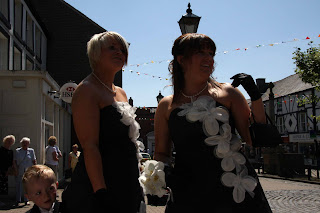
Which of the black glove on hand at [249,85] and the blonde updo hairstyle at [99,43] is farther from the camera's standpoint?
the blonde updo hairstyle at [99,43]

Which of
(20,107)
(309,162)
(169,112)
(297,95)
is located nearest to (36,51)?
(20,107)

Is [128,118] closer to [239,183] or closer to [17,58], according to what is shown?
[239,183]

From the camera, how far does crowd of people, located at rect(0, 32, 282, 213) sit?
2490mm

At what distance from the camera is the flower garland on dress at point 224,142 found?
8.05 feet

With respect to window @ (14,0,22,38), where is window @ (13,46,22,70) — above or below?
below

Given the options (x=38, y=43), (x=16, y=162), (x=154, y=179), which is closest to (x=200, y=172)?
(x=154, y=179)

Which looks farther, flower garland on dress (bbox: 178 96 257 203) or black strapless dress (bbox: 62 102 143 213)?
black strapless dress (bbox: 62 102 143 213)

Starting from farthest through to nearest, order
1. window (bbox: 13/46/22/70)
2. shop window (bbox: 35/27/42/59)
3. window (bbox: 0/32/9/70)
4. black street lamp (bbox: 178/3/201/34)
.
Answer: shop window (bbox: 35/27/42/59), window (bbox: 13/46/22/70), window (bbox: 0/32/9/70), black street lamp (bbox: 178/3/201/34)

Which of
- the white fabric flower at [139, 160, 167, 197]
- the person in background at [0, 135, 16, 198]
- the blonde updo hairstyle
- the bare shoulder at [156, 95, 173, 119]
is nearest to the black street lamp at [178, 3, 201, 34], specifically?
the person in background at [0, 135, 16, 198]

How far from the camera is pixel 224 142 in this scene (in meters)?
2.54

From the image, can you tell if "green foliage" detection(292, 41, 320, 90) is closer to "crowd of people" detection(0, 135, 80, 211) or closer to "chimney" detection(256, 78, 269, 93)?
"crowd of people" detection(0, 135, 80, 211)

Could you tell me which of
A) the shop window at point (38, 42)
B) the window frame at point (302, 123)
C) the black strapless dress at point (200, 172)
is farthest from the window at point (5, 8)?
the window frame at point (302, 123)

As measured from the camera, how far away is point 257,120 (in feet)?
8.66

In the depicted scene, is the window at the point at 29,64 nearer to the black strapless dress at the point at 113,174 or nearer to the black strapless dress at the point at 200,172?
the black strapless dress at the point at 113,174
